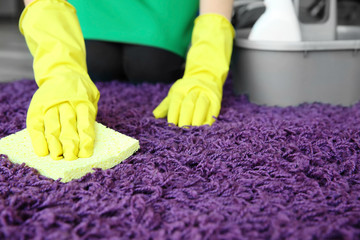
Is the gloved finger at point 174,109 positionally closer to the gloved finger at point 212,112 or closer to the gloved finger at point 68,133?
the gloved finger at point 212,112

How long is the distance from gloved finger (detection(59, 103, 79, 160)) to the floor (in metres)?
0.74

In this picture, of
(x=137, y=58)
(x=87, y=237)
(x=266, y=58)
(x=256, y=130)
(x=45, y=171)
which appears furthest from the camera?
(x=137, y=58)

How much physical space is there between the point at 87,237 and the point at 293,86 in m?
0.67

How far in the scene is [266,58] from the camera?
91cm

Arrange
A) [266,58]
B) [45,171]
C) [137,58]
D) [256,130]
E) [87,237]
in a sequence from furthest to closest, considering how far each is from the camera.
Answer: [137,58], [266,58], [256,130], [45,171], [87,237]

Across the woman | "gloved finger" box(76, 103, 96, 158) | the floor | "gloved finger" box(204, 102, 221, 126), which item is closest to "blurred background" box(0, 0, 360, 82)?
the floor

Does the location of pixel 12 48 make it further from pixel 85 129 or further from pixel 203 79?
pixel 85 129

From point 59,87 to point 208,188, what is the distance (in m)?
0.34

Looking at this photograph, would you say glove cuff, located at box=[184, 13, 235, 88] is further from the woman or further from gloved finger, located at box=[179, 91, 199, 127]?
gloved finger, located at box=[179, 91, 199, 127]

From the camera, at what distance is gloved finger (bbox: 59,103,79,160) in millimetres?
577

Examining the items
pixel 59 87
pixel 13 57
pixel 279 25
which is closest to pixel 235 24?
pixel 279 25

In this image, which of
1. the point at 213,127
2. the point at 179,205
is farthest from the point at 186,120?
the point at 179,205

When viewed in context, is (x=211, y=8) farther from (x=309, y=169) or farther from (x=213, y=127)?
(x=309, y=169)

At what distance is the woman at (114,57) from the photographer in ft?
2.06
